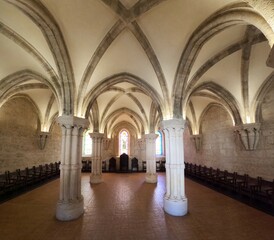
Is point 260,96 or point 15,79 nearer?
point 15,79

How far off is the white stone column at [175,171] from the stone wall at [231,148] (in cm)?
452

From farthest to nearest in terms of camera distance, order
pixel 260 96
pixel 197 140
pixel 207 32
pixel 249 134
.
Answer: pixel 197 140, pixel 249 134, pixel 260 96, pixel 207 32

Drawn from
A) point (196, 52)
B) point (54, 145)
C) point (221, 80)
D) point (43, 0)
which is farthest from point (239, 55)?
point (54, 145)

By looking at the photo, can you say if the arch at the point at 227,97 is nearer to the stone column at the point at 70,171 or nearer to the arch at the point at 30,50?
the stone column at the point at 70,171

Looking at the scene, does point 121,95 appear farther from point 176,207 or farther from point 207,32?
point 176,207

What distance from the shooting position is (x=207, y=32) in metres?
A: 4.97

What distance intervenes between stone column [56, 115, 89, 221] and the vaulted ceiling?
0.54 m

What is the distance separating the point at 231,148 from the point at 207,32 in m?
7.67

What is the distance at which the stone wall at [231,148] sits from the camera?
780 centimetres

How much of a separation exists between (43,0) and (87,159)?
15.8 metres

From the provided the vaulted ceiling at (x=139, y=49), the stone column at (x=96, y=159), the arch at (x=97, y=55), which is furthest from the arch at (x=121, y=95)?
the arch at (x=97, y=55)

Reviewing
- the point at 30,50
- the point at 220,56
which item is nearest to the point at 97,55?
the point at 30,50

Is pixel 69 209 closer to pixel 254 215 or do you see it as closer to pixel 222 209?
pixel 222 209

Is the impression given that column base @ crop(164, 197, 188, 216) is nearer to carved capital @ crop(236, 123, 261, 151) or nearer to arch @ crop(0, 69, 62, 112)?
carved capital @ crop(236, 123, 261, 151)
